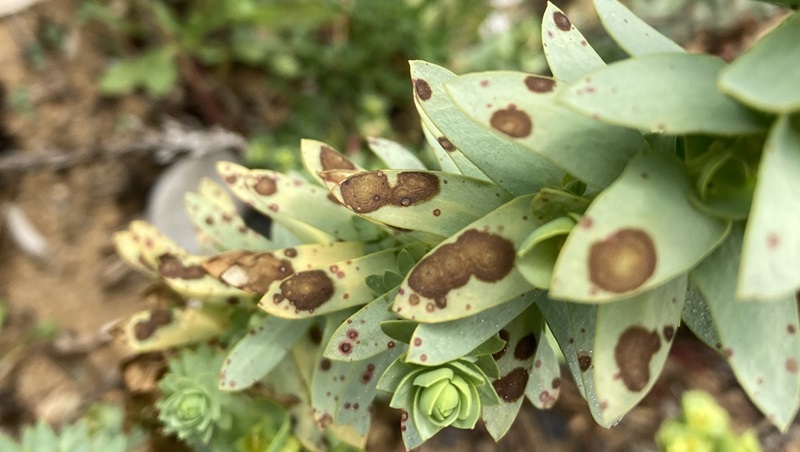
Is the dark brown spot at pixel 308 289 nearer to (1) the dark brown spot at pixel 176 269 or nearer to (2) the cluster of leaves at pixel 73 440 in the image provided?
(1) the dark brown spot at pixel 176 269

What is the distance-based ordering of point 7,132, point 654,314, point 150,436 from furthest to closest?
1. point 7,132
2. point 150,436
3. point 654,314

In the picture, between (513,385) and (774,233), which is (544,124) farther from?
(513,385)

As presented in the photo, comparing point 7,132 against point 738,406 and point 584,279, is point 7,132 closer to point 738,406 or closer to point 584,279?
point 584,279

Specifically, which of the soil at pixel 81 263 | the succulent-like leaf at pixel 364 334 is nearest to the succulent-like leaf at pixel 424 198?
the succulent-like leaf at pixel 364 334

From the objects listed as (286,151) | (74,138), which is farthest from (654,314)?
(74,138)

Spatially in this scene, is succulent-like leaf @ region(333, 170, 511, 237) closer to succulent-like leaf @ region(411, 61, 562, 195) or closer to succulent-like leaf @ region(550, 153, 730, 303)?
succulent-like leaf @ region(411, 61, 562, 195)

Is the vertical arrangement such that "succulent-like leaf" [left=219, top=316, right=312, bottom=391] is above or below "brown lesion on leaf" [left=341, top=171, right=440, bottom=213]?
below

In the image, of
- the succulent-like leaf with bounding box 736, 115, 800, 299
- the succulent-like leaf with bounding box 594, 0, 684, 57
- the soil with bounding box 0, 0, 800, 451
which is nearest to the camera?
the succulent-like leaf with bounding box 736, 115, 800, 299

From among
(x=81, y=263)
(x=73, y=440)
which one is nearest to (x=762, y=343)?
(x=73, y=440)

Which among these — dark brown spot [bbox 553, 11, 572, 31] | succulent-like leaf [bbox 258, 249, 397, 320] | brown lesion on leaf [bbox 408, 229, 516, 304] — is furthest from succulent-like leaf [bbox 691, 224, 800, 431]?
succulent-like leaf [bbox 258, 249, 397, 320]
